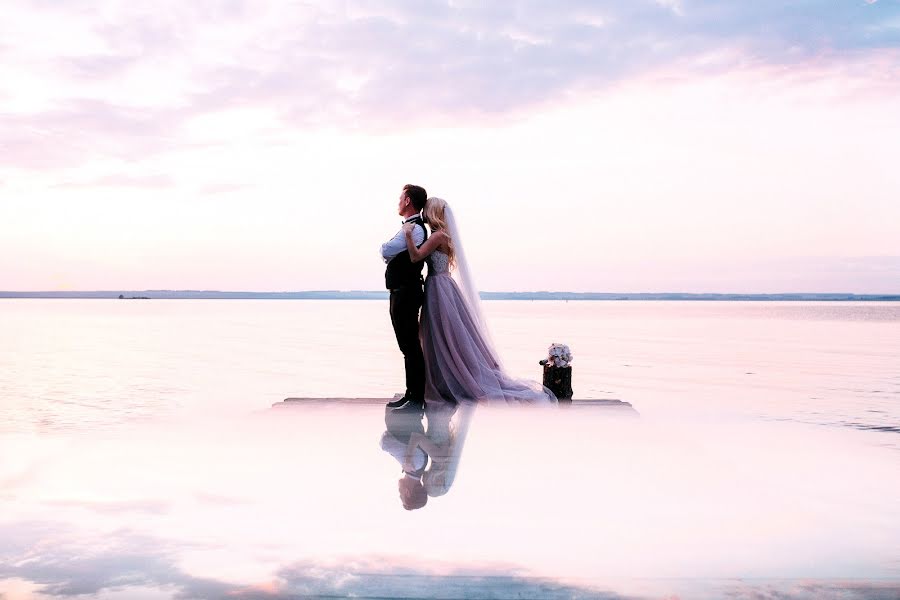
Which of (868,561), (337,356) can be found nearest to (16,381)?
(337,356)

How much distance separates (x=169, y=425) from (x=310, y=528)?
215 inches

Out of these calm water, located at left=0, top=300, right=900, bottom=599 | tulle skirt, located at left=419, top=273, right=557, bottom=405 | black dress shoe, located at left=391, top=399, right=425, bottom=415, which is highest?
tulle skirt, located at left=419, top=273, right=557, bottom=405

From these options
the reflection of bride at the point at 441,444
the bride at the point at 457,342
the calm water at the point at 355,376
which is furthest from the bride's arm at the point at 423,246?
the calm water at the point at 355,376

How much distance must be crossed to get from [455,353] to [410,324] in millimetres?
630

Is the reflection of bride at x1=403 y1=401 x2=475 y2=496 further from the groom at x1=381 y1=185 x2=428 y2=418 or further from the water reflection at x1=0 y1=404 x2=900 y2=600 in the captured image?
the groom at x1=381 y1=185 x2=428 y2=418

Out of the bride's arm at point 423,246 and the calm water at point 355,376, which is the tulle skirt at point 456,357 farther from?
the calm water at point 355,376

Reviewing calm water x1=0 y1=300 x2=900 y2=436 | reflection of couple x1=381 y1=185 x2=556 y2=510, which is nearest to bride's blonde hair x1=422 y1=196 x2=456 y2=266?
reflection of couple x1=381 y1=185 x2=556 y2=510

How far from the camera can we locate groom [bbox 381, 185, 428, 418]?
8672mm

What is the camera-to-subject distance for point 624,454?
22.7 ft

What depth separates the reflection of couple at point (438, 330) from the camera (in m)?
8.72

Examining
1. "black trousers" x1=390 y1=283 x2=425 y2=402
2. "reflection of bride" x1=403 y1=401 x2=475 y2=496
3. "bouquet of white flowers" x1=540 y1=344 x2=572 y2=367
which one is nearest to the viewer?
"reflection of bride" x1=403 y1=401 x2=475 y2=496

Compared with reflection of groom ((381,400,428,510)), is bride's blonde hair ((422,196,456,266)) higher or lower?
higher

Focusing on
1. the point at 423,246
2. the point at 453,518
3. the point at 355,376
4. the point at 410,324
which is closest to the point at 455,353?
the point at 410,324

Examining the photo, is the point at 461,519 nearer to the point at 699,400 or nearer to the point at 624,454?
the point at 624,454
